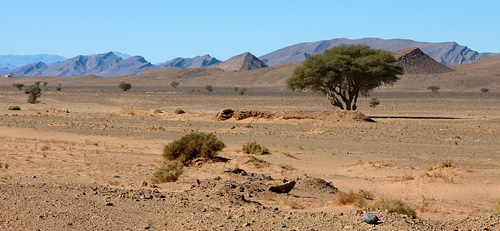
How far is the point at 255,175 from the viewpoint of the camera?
17.9 metres

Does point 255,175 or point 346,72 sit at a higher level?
point 346,72

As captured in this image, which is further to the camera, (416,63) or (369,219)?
(416,63)

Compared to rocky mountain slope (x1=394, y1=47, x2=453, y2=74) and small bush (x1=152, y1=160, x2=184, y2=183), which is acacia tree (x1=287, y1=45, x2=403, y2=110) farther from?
rocky mountain slope (x1=394, y1=47, x2=453, y2=74)

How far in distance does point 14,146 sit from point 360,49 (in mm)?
34916

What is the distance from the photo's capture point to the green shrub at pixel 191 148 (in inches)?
850

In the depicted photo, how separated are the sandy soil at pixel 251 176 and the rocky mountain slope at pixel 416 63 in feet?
356

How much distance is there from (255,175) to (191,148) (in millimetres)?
4329

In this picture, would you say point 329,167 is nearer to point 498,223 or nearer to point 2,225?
point 498,223

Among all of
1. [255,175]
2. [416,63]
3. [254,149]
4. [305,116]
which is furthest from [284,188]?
[416,63]

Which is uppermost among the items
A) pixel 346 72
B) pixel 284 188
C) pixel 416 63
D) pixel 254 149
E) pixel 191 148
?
pixel 416 63

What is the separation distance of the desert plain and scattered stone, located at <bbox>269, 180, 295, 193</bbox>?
0.14 metres

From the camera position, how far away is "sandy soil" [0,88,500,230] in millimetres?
10977

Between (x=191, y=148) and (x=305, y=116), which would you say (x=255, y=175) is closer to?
(x=191, y=148)

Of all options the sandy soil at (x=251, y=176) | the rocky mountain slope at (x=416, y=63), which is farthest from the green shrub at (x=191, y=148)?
the rocky mountain slope at (x=416, y=63)
